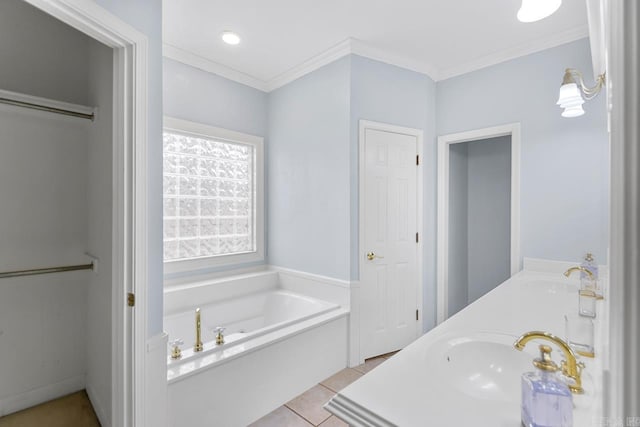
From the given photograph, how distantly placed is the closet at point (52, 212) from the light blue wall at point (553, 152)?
307cm

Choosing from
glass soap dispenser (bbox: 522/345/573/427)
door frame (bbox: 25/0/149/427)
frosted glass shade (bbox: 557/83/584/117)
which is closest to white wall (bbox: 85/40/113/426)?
door frame (bbox: 25/0/149/427)

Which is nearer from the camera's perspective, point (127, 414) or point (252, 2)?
point (127, 414)

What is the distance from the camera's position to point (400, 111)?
9.48 feet

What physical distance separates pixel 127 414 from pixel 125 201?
3.23 ft

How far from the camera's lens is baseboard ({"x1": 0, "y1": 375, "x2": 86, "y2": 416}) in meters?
1.90

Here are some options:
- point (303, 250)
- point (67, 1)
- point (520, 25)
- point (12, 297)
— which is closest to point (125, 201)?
point (67, 1)

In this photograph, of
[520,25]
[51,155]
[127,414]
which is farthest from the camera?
[520,25]

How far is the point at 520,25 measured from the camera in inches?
92.7

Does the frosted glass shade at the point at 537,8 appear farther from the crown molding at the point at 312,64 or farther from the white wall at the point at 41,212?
the white wall at the point at 41,212

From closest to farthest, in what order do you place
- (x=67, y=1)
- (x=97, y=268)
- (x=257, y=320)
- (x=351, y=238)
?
(x=67, y=1)
(x=97, y=268)
(x=351, y=238)
(x=257, y=320)

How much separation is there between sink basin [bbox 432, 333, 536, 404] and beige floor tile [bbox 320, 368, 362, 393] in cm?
147

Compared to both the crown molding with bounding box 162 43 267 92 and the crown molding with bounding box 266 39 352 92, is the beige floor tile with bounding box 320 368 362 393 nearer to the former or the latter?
the crown molding with bounding box 266 39 352 92

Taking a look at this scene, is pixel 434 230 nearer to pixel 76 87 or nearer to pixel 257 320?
pixel 257 320

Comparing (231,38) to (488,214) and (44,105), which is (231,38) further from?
(488,214)
